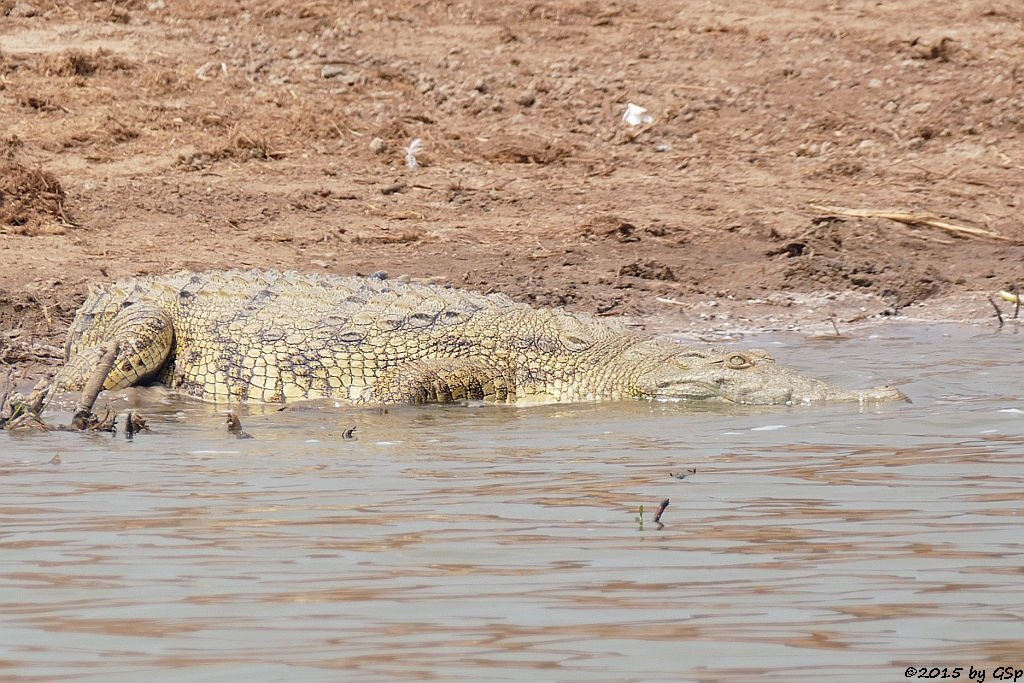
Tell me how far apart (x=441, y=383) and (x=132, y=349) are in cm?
160

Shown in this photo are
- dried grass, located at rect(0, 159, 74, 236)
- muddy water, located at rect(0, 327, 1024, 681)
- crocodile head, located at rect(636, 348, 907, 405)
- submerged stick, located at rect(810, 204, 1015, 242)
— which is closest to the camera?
muddy water, located at rect(0, 327, 1024, 681)

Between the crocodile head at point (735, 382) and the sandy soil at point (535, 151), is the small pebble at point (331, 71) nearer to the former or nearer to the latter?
the sandy soil at point (535, 151)

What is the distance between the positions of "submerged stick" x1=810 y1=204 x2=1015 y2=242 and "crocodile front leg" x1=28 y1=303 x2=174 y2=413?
508 centimetres

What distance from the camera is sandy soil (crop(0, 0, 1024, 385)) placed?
9484 millimetres

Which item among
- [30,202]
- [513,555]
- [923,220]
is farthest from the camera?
[923,220]

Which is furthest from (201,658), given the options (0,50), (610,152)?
(0,50)

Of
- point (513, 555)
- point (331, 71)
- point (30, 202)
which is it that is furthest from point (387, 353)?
point (331, 71)

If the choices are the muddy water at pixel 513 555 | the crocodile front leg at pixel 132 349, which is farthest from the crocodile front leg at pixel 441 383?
the crocodile front leg at pixel 132 349

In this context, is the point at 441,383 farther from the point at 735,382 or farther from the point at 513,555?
the point at 513,555

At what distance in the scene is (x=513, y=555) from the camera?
330 cm

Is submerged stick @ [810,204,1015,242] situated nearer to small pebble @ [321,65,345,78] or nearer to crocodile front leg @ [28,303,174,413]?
small pebble @ [321,65,345,78]

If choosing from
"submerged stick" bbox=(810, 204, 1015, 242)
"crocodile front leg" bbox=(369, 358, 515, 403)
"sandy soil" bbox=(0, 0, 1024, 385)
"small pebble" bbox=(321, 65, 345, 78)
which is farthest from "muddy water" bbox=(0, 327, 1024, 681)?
"small pebble" bbox=(321, 65, 345, 78)

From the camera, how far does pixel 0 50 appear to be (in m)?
12.8

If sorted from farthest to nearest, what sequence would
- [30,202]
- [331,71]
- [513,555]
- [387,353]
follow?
[331,71] → [30,202] → [387,353] → [513,555]
